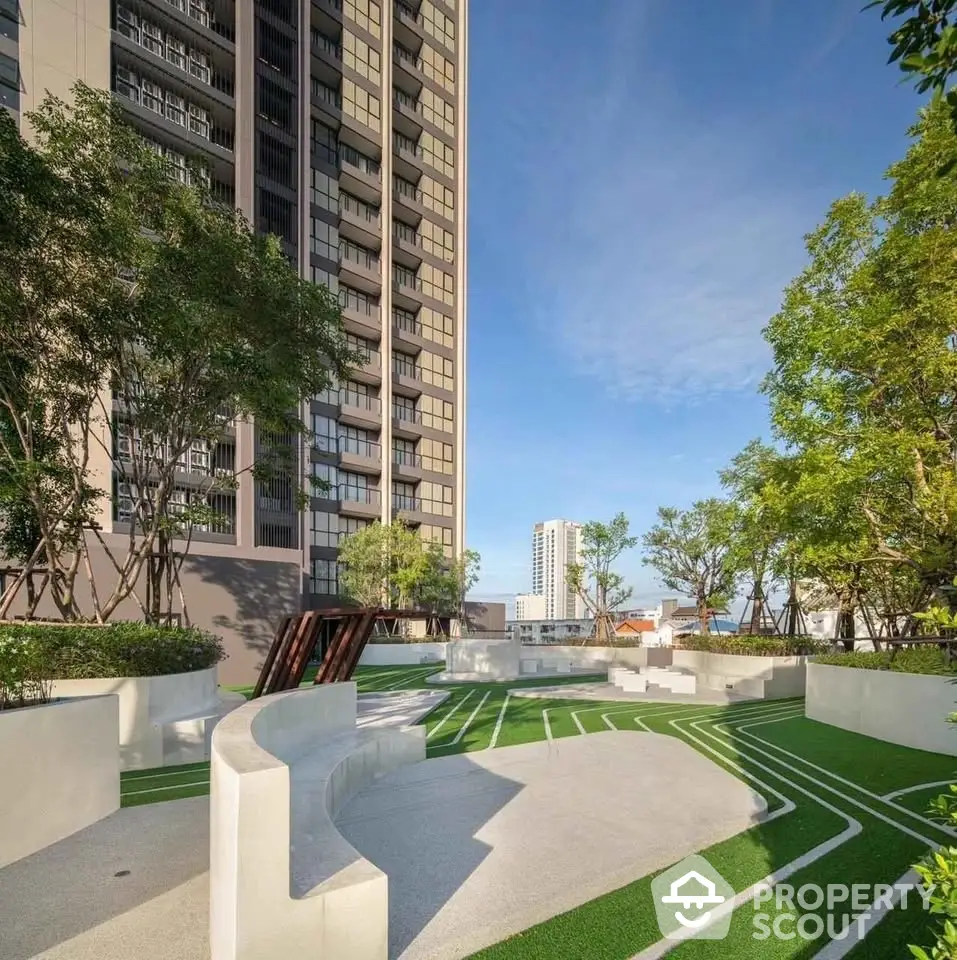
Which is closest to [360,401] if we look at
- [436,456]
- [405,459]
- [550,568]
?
[405,459]

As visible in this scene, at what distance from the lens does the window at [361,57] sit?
3762 cm

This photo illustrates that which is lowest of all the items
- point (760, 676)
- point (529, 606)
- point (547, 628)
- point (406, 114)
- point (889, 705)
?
point (529, 606)

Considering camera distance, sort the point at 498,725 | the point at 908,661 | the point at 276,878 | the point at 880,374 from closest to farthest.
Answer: the point at 276,878, the point at 908,661, the point at 880,374, the point at 498,725

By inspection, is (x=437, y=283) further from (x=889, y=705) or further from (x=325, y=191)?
(x=889, y=705)

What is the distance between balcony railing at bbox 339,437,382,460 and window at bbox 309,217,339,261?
430 inches

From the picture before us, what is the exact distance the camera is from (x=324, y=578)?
3453cm

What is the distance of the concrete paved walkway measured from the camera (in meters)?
4.25

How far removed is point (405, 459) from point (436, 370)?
6.89 meters

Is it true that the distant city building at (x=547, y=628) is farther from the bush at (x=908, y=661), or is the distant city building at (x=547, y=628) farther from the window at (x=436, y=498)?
the bush at (x=908, y=661)

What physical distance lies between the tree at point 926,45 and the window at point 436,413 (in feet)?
129

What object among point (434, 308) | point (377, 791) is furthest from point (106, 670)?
point (434, 308)

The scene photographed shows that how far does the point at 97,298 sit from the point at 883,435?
1394cm

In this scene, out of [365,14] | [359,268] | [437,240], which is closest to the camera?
[359,268]

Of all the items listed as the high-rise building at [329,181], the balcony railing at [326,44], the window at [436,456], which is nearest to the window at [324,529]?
the high-rise building at [329,181]
